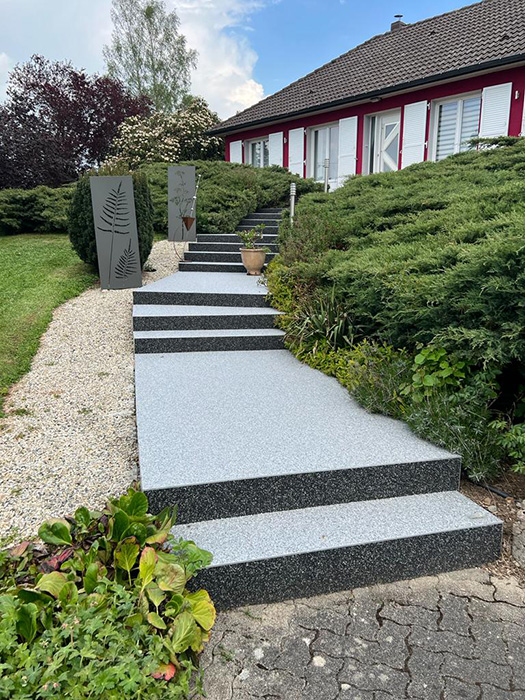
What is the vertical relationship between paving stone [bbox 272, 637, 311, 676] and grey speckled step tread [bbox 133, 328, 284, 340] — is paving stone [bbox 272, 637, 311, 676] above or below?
below

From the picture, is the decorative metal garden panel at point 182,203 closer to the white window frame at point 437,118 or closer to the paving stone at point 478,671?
the white window frame at point 437,118

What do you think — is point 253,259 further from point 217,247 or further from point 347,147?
point 347,147

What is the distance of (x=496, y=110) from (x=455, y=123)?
104 cm

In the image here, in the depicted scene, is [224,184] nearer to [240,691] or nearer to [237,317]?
[237,317]

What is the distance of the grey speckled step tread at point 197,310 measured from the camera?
16.2 ft

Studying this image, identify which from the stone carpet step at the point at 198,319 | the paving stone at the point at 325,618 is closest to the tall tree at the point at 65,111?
the stone carpet step at the point at 198,319

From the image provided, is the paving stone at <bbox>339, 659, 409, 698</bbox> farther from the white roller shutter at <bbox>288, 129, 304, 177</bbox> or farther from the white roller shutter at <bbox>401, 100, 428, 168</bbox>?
the white roller shutter at <bbox>288, 129, 304, 177</bbox>

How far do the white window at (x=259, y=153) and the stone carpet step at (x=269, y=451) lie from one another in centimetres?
1332

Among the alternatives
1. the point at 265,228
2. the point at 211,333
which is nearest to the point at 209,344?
the point at 211,333

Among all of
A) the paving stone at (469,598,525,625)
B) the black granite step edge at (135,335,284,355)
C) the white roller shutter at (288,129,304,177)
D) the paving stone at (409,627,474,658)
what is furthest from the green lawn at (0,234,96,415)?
the white roller shutter at (288,129,304,177)

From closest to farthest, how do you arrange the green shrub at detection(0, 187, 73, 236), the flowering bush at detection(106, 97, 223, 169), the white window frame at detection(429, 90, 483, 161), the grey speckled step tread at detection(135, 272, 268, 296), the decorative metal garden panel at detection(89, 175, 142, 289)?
1. the grey speckled step tread at detection(135, 272, 268, 296)
2. the decorative metal garden panel at detection(89, 175, 142, 289)
3. the green shrub at detection(0, 187, 73, 236)
4. the white window frame at detection(429, 90, 483, 161)
5. the flowering bush at detection(106, 97, 223, 169)

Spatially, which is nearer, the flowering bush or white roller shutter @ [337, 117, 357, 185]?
white roller shutter @ [337, 117, 357, 185]

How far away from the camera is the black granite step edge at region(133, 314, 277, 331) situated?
4840mm

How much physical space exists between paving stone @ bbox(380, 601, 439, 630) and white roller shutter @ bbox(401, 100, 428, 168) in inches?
398
